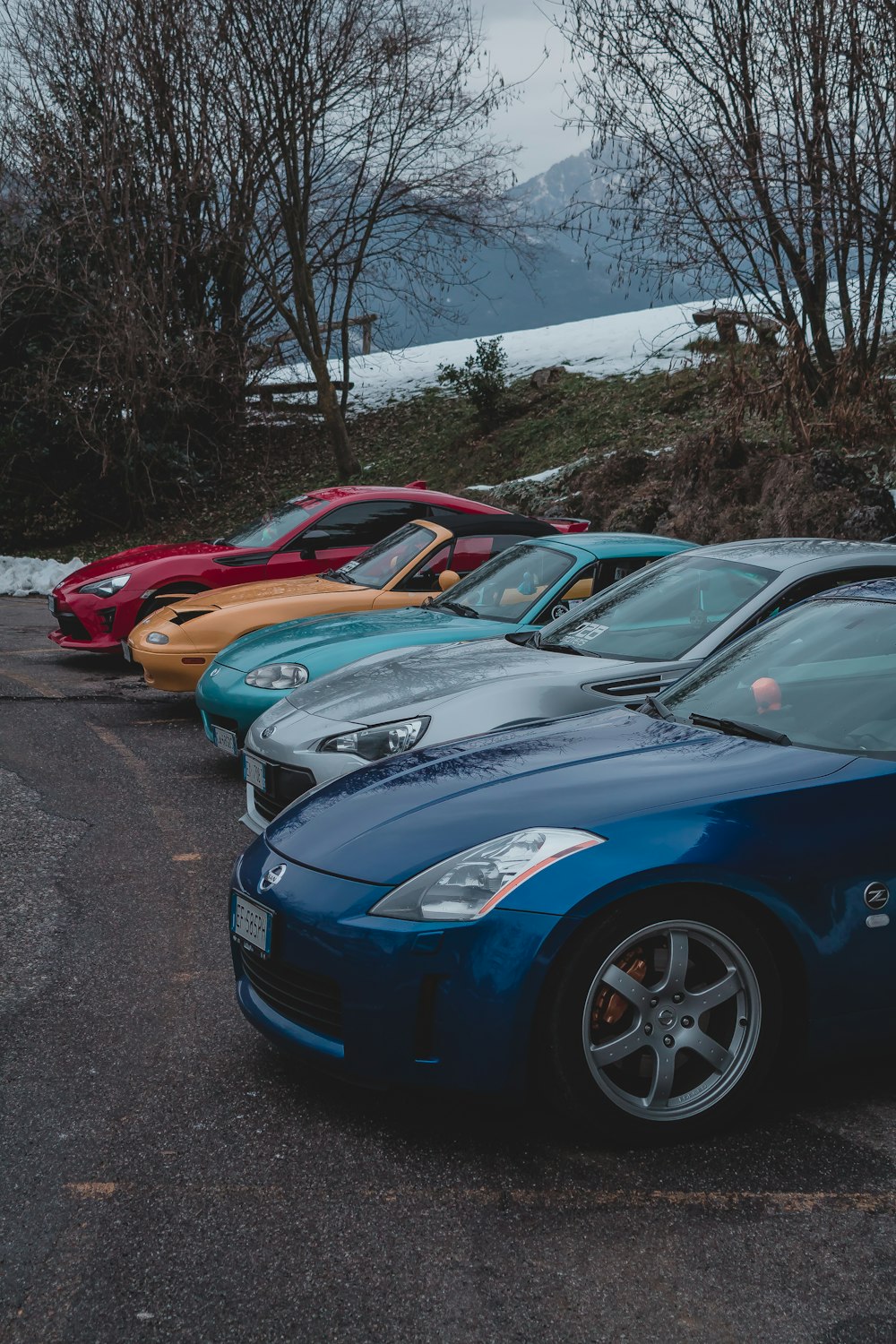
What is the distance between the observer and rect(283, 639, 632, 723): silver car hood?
5547 mm

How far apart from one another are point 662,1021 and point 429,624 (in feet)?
14.8

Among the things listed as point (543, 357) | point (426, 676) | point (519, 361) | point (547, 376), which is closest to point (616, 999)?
point (426, 676)

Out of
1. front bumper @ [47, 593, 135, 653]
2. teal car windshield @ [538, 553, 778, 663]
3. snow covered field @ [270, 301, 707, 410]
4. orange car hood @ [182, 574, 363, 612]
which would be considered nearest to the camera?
teal car windshield @ [538, 553, 778, 663]

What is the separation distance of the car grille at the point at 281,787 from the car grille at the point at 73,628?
18.7ft

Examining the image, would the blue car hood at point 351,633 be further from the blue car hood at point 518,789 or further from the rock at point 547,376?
the rock at point 547,376

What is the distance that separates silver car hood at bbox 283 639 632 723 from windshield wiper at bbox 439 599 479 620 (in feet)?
3.89

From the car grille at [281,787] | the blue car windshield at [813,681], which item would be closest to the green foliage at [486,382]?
the car grille at [281,787]

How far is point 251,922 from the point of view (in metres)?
3.46

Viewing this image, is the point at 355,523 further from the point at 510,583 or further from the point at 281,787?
the point at 281,787

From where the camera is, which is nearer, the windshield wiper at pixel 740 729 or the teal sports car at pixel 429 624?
the windshield wiper at pixel 740 729

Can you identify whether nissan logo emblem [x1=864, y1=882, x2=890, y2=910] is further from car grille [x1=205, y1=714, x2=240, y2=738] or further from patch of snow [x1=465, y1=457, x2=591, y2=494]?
patch of snow [x1=465, y1=457, x2=591, y2=494]

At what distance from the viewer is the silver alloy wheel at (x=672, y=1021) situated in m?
3.04

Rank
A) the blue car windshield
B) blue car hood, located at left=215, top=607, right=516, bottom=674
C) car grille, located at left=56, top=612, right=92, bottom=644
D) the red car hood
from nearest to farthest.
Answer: the blue car windshield < blue car hood, located at left=215, top=607, right=516, bottom=674 < car grille, located at left=56, top=612, right=92, bottom=644 < the red car hood

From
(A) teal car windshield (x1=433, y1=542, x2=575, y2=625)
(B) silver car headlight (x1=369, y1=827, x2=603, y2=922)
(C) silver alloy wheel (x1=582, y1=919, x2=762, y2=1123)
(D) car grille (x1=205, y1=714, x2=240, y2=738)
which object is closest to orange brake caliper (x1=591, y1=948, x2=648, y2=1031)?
(C) silver alloy wheel (x1=582, y1=919, x2=762, y2=1123)
